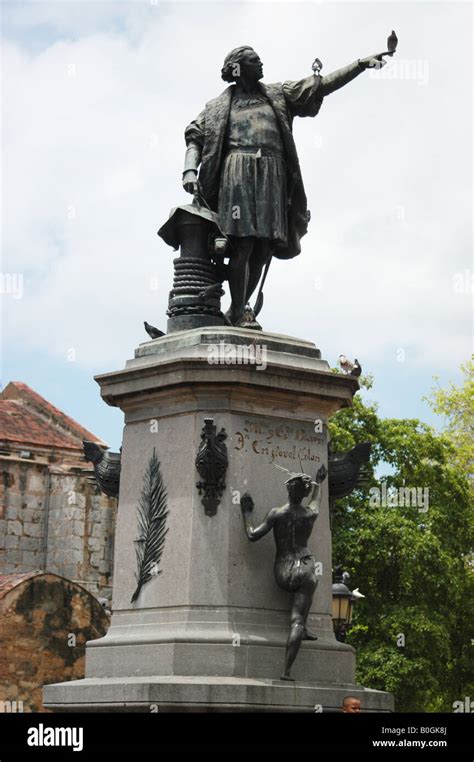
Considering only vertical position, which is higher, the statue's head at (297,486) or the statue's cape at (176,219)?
the statue's cape at (176,219)

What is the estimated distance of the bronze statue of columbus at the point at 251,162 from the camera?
13016 mm

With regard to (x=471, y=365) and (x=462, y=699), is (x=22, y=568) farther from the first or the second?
(x=471, y=365)

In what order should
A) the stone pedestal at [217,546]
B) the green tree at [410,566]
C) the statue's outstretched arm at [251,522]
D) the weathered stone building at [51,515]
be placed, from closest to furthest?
the stone pedestal at [217,546] < the statue's outstretched arm at [251,522] < the green tree at [410,566] < the weathered stone building at [51,515]

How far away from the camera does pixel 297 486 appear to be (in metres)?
11.7

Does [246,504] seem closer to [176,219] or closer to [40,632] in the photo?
[176,219]

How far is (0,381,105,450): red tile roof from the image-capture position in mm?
38375

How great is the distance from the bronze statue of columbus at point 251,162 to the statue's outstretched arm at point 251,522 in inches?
71.5

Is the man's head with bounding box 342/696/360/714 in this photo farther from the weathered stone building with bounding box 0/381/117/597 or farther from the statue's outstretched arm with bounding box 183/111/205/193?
the weathered stone building with bounding box 0/381/117/597

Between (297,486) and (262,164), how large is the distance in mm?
3168

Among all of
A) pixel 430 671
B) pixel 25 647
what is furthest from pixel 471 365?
pixel 25 647

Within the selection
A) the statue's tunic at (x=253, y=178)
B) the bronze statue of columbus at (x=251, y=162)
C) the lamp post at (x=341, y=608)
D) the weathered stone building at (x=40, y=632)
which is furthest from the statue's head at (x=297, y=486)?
the weathered stone building at (x=40, y=632)

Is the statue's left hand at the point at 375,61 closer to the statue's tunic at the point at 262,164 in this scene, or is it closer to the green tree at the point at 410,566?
the statue's tunic at the point at 262,164

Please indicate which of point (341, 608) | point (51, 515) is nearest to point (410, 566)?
point (51, 515)

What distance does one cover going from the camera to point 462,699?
3519cm
